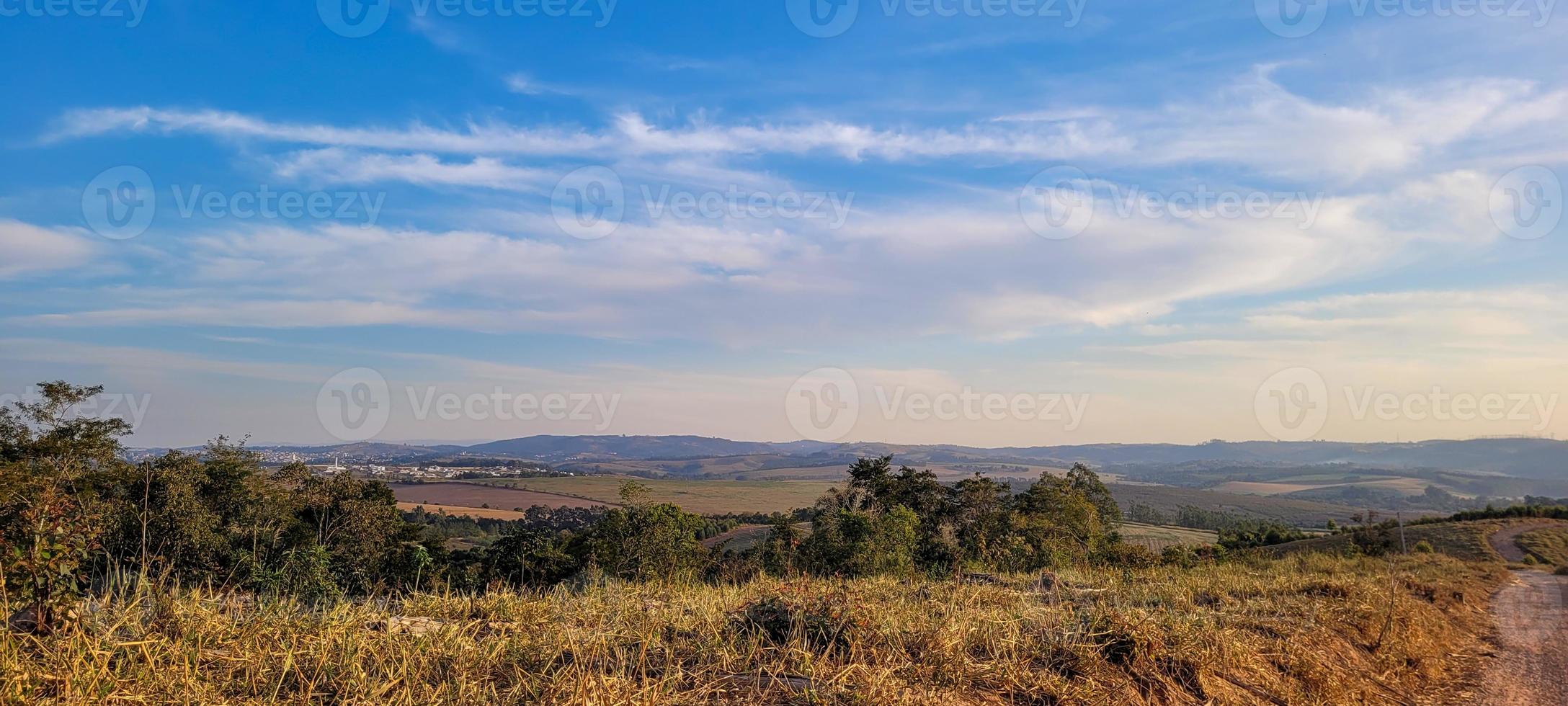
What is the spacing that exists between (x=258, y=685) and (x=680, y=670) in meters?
2.53

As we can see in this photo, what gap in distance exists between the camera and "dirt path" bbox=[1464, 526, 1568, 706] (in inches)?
389

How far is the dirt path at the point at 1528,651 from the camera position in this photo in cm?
988

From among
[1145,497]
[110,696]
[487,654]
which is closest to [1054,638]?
[487,654]

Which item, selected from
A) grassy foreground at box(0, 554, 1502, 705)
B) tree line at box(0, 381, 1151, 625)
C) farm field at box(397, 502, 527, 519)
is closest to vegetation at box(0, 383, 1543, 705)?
grassy foreground at box(0, 554, 1502, 705)

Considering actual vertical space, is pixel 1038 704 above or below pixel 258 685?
below

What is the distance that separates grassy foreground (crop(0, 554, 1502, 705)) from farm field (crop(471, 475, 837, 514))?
102 metres

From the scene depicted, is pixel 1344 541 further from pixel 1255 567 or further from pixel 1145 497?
pixel 1145 497

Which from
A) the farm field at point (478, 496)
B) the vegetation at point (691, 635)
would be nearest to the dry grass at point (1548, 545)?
the vegetation at point (691, 635)

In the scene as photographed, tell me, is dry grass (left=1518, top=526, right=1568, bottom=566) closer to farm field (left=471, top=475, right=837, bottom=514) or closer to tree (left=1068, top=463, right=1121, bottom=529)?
tree (left=1068, top=463, right=1121, bottom=529)

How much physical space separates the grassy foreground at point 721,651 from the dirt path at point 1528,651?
72 centimetres

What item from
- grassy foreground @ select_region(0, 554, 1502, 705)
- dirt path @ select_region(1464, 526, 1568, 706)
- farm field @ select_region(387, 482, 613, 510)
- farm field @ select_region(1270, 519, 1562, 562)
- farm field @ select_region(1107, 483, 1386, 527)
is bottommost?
farm field @ select_region(1107, 483, 1386, 527)

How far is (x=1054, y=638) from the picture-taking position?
6930 mm

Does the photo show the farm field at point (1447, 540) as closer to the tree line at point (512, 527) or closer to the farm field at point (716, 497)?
the tree line at point (512, 527)

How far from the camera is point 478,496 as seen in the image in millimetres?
113562
